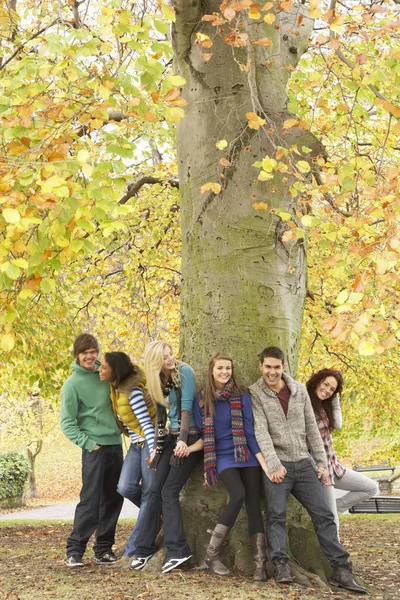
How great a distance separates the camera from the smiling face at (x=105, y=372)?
6.32 m

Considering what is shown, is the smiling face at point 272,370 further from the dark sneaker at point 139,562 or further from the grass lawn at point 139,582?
the dark sneaker at point 139,562

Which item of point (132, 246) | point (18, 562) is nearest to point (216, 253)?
point (18, 562)

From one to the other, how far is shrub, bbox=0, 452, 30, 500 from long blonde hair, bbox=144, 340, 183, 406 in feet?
59.6

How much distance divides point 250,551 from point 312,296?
18.5 feet

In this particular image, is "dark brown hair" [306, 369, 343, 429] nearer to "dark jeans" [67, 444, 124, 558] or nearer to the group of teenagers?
the group of teenagers

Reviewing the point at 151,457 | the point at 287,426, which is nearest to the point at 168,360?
the point at 151,457

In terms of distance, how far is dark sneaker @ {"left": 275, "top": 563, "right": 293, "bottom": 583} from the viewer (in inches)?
212

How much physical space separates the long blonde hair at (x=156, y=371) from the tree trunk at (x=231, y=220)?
0.37 meters

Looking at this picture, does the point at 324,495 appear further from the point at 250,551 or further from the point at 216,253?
the point at 216,253

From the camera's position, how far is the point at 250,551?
5723 millimetres

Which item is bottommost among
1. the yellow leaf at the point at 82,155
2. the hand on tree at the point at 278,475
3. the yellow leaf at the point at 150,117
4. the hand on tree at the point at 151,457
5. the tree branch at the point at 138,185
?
the hand on tree at the point at 278,475

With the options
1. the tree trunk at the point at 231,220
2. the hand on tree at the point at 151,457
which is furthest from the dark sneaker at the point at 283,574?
the hand on tree at the point at 151,457

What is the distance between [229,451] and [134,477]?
1015 millimetres

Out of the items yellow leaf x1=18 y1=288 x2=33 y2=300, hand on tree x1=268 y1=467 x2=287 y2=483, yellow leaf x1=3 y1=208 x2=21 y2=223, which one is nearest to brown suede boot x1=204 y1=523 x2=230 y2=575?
hand on tree x1=268 y1=467 x2=287 y2=483
